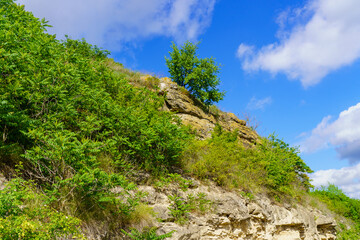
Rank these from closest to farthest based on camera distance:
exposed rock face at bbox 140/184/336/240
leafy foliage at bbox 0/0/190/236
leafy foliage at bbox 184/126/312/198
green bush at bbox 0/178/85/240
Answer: green bush at bbox 0/178/85/240 < leafy foliage at bbox 0/0/190/236 < exposed rock face at bbox 140/184/336/240 < leafy foliage at bbox 184/126/312/198

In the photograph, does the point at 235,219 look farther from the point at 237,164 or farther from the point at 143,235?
the point at 143,235

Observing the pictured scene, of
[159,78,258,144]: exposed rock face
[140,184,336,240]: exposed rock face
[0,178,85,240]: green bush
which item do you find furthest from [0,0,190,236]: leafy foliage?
[159,78,258,144]: exposed rock face

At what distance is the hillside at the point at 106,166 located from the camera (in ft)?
19.0

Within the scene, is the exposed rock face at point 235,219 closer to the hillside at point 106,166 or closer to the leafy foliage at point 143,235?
the hillside at point 106,166

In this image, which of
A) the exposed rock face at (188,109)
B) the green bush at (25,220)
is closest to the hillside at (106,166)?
the green bush at (25,220)

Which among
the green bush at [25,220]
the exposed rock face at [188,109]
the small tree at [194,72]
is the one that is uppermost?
the small tree at [194,72]

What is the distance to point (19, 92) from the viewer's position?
6234 mm

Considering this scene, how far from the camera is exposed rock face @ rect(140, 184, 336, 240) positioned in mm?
8391

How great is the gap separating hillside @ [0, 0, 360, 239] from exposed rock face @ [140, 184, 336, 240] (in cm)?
4

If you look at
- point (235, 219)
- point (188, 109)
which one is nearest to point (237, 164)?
point (235, 219)

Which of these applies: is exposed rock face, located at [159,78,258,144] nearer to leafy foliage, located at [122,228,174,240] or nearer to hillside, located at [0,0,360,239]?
hillside, located at [0,0,360,239]

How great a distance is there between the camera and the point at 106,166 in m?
7.96

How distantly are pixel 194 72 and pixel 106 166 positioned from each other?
14.6m

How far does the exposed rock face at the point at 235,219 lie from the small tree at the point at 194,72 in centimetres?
1017
